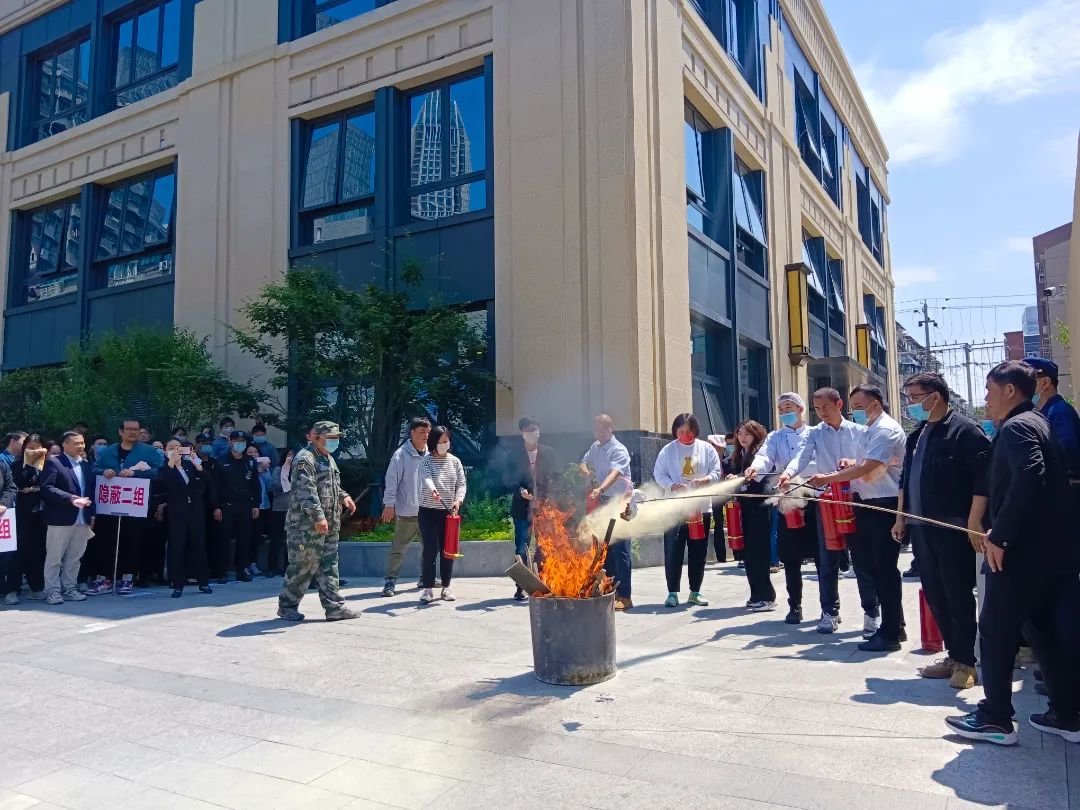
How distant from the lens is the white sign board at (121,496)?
10.0 metres

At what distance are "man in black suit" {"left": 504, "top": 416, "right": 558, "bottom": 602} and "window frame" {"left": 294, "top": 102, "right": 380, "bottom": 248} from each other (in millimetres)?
7083

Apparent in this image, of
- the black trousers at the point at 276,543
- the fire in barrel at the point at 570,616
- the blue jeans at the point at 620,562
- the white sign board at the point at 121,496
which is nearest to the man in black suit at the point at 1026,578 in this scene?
the fire in barrel at the point at 570,616

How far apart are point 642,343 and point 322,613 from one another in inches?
240

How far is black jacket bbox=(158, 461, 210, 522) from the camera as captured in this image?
10.0m

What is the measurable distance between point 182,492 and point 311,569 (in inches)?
133

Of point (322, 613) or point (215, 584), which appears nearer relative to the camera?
point (322, 613)

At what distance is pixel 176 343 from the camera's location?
598 inches

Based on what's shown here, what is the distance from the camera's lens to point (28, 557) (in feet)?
32.5

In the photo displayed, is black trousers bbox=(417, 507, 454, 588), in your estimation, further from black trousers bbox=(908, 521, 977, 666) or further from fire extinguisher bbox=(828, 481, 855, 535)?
black trousers bbox=(908, 521, 977, 666)

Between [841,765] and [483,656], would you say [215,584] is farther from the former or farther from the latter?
[841,765]

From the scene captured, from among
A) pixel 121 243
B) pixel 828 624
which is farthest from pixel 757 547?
pixel 121 243

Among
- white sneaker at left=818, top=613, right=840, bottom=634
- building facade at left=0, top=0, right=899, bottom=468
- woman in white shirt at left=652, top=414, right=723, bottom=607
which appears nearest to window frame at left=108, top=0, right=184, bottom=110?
building facade at left=0, top=0, right=899, bottom=468

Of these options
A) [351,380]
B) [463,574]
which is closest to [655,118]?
[351,380]

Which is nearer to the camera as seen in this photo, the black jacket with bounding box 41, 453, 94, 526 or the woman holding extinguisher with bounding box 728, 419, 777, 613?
the woman holding extinguisher with bounding box 728, 419, 777, 613
